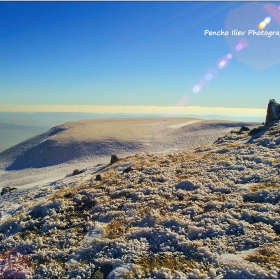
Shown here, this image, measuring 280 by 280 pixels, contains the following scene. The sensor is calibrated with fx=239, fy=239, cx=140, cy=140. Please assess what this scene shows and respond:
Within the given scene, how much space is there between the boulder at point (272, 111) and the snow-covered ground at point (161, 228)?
13.6m

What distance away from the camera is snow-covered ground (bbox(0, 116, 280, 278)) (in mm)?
9695

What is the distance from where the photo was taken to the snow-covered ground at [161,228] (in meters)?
9.70

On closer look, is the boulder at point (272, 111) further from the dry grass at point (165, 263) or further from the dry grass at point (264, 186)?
the dry grass at point (165, 263)

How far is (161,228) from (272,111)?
28.3 meters

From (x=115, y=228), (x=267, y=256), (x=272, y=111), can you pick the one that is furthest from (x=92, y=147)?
(x=267, y=256)

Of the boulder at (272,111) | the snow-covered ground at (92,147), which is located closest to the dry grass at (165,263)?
the boulder at (272,111)

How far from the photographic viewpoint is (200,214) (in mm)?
13125

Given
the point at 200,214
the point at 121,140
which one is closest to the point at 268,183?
the point at 200,214

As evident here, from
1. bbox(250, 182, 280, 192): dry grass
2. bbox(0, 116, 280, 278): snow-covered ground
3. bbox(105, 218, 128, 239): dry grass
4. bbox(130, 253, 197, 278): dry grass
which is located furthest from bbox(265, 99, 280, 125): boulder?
bbox(130, 253, 197, 278): dry grass

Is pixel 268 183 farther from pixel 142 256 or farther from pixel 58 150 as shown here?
pixel 58 150

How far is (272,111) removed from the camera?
32875 millimetres

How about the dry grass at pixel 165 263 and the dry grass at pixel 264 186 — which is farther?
the dry grass at pixel 264 186

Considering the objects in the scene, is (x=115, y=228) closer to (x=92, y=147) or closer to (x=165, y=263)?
(x=165, y=263)

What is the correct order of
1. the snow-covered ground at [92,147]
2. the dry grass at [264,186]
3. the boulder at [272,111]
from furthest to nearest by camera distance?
1. the snow-covered ground at [92,147]
2. the boulder at [272,111]
3. the dry grass at [264,186]
